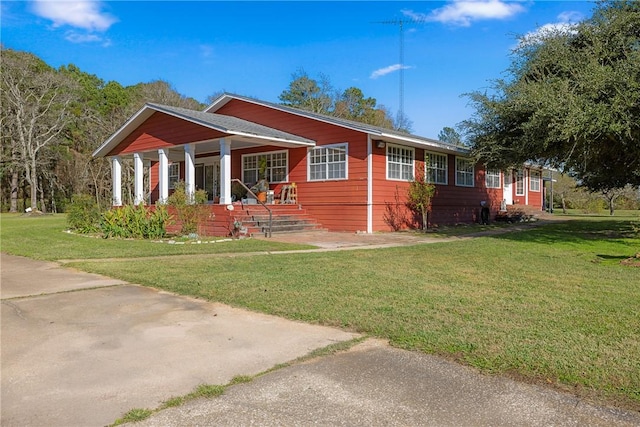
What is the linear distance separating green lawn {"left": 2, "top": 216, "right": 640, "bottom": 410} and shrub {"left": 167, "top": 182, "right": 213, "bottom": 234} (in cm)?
495

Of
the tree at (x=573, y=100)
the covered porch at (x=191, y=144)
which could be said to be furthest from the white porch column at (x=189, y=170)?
the tree at (x=573, y=100)

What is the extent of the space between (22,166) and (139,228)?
3008 cm

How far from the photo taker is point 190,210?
47.5 feet

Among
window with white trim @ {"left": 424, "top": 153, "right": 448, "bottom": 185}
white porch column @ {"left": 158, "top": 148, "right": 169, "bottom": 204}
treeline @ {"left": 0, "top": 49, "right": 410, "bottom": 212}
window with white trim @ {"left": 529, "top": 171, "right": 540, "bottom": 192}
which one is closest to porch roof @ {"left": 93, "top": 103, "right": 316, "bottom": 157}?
white porch column @ {"left": 158, "top": 148, "right": 169, "bottom": 204}

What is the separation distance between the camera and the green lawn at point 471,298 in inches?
147

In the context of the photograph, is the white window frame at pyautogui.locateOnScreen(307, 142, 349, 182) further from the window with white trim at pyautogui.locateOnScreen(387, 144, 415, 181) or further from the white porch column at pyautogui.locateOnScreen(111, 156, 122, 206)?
the white porch column at pyautogui.locateOnScreen(111, 156, 122, 206)

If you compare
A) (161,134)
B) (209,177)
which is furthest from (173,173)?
(161,134)

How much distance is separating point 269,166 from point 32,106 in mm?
28317

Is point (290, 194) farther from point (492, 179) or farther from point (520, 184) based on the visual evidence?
point (520, 184)

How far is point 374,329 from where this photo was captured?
464 cm

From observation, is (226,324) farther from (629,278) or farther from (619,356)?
(629,278)

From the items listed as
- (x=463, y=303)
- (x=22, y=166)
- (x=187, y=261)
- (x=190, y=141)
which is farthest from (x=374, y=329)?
(x=22, y=166)

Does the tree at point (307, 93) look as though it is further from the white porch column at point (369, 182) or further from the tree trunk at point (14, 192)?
the white porch column at point (369, 182)

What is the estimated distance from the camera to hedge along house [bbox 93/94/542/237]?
16484 mm
